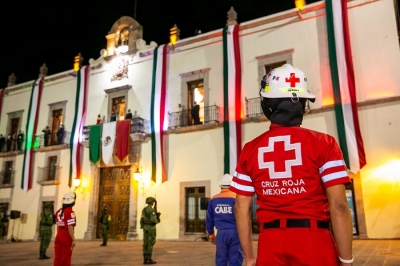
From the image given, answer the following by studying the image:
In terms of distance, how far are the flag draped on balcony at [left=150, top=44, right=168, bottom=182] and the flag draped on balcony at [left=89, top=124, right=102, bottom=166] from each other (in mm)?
3115

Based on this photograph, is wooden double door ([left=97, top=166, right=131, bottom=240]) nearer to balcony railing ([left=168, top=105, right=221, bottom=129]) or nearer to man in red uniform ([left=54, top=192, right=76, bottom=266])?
balcony railing ([left=168, top=105, right=221, bottom=129])

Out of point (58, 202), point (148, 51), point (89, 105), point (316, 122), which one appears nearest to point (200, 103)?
point (148, 51)

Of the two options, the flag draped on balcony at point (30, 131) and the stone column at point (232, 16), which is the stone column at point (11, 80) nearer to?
the flag draped on balcony at point (30, 131)

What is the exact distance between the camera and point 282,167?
2203mm

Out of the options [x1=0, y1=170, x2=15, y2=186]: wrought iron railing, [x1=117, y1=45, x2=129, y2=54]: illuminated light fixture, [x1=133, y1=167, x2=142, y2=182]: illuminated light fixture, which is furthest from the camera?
[x1=0, y1=170, x2=15, y2=186]: wrought iron railing

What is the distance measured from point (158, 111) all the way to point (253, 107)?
508 cm

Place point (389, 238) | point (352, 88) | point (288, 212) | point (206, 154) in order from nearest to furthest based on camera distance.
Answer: point (288, 212) < point (389, 238) < point (352, 88) < point (206, 154)

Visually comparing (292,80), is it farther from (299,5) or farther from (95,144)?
(95,144)

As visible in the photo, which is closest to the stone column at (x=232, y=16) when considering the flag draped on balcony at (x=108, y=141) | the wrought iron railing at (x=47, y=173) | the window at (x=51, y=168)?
the flag draped on balcony at (x=108, y=141)

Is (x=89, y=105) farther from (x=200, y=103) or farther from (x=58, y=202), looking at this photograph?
(x=200, y=103)

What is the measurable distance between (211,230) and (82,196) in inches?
603

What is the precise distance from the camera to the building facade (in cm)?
1352

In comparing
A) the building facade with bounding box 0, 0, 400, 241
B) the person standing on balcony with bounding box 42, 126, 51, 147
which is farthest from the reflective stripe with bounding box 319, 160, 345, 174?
the person standing on balcony with bounding box 42, 126, 51, 147

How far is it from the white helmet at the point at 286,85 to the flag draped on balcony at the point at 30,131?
A: 21.9 m
